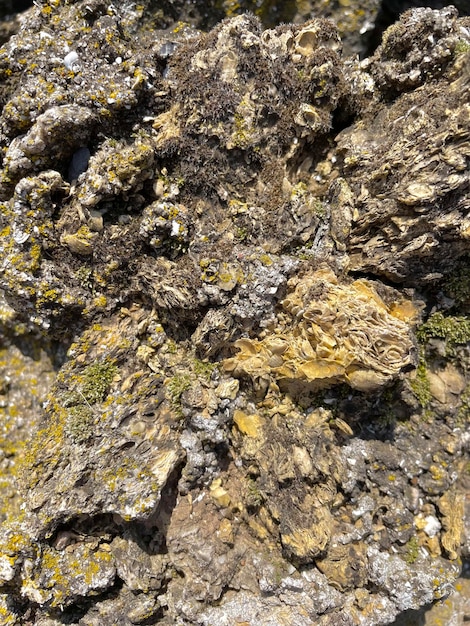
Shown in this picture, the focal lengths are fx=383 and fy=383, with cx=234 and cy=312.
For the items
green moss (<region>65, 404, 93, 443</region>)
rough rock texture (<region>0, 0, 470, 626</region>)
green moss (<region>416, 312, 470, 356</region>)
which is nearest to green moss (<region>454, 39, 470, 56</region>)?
rough rock texture (<region>0, 0, 470, 626</region>)

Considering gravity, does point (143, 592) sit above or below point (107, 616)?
above

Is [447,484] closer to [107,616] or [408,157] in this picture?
[408,157]

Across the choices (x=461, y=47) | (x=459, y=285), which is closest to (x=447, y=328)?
(x=459, y=285)

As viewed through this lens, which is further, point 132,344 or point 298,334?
point 132,344

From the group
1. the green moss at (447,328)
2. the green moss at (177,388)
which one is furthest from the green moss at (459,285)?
the green moss at (177,388)

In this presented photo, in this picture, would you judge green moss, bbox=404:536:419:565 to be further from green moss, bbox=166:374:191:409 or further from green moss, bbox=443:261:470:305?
green moss, bbox=166:374:191:409

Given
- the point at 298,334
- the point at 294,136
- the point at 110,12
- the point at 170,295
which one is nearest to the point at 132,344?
the point at 170,295

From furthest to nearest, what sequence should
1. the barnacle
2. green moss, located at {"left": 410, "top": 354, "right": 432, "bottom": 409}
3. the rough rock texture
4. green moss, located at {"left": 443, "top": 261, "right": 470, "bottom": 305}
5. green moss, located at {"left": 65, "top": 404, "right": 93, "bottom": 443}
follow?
green moss, located at {"left": 410, "top": 354, "right": 432, "bottom": 409}, green moss, located at {"left": 443, "top": 261, "right": 470, "bottom": 305}, green moss, located at {"left": 65, "top": 404, "right": 93, "bottom": 443}, the rough rock texture, the barnacle
